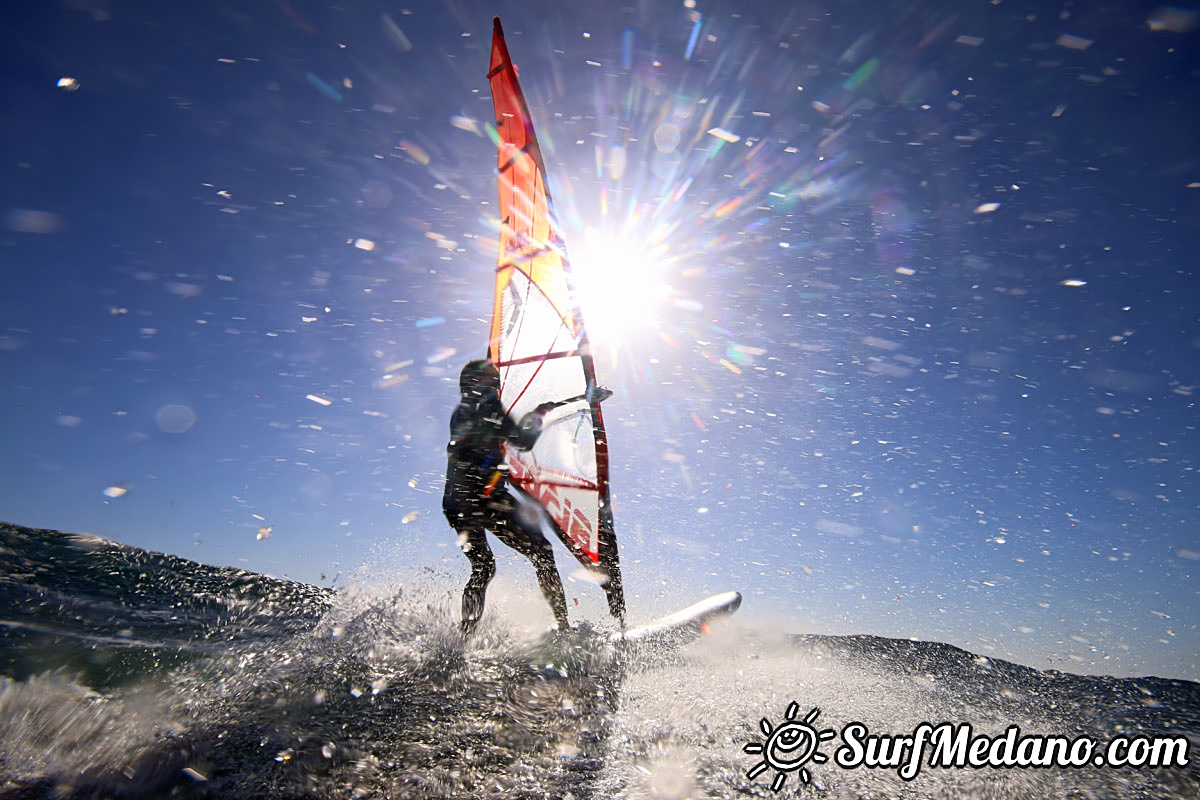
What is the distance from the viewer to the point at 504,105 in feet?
20.6

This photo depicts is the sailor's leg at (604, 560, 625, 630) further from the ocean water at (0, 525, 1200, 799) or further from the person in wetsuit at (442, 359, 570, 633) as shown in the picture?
the person in wetsuit at (442, 359, 570, 633)

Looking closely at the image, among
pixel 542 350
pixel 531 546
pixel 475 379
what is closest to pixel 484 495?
pixel 531 546

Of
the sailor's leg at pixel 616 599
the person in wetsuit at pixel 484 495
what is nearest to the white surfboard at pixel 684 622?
the sailor's leg at pixel 616 599

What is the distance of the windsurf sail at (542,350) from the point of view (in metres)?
5.87

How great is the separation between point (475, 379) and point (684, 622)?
4507 mm

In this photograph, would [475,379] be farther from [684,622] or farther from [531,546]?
[684,622]

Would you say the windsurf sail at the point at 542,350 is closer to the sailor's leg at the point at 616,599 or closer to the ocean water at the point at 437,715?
the sailor's leg at the point at 616,599

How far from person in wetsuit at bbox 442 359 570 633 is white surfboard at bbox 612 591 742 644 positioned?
3.61 feet

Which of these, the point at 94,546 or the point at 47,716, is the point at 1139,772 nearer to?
the point at 47,716

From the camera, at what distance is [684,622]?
20.9 ft

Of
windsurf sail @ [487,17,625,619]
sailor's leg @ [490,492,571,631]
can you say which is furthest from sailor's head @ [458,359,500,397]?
windsurf sail @ [487,17,625,619]

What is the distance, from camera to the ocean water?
145cm

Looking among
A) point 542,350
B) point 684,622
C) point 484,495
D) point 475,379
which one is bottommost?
point 684,622

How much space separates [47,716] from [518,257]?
19.0 feet
